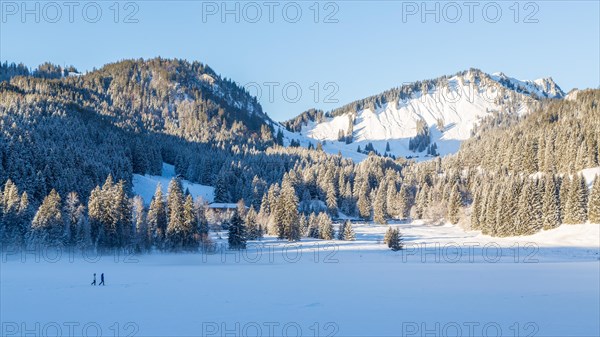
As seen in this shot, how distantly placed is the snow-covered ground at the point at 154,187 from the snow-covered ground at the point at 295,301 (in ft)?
224

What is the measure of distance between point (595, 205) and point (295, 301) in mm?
69299

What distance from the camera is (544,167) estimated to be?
103312 millimetres

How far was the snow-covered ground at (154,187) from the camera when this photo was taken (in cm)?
11666

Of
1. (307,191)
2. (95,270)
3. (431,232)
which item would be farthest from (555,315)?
(307,191)

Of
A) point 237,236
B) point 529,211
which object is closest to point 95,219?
point 237,236

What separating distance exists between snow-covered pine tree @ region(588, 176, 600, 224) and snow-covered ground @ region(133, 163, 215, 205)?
272ft

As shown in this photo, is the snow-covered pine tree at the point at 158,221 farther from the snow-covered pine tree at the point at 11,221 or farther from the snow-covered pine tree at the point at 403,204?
the snow-covered pine tree at the point at 403,204

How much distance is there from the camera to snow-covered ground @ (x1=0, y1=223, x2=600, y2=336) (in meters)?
17.8

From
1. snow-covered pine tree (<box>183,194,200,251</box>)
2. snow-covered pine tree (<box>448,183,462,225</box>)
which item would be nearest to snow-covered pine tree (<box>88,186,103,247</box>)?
snow-covered pine tree (<box>183,194,200,251</box>)

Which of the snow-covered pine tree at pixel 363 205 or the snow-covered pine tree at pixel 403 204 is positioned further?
the snow-covered pine tree at pixel 403 204

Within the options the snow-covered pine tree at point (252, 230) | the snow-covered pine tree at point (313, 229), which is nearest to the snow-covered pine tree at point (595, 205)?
the snow-covered pine tree at point (313, 229)

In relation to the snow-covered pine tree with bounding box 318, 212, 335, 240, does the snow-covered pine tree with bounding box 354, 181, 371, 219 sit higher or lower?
higher

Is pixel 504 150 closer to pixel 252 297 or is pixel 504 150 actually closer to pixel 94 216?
pixel 94 216

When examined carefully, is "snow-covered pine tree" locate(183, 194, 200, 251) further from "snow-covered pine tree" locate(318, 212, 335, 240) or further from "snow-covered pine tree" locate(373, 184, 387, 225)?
"snow-covered pine tree" locate(373, 184, 387, 225)
